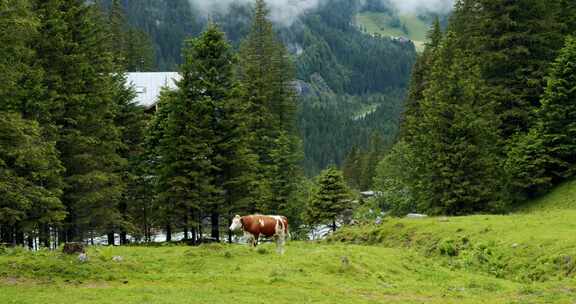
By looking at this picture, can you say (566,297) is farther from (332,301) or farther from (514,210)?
(514,210)

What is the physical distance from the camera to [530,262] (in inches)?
901

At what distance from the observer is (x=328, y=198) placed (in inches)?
2046

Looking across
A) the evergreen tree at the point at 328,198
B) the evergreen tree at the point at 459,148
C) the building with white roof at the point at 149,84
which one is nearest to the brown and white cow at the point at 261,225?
the evergreen tree at the point at 459,148

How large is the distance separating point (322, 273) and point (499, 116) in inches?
1083

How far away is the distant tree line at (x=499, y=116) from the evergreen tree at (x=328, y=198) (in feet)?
23.2

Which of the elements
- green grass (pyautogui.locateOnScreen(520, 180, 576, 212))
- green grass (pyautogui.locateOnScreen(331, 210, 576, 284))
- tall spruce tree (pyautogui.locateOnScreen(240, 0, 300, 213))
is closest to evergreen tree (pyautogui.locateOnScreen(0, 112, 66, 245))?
green grass (pyautogui.locateOnScreen(331, 210, 576, 284))

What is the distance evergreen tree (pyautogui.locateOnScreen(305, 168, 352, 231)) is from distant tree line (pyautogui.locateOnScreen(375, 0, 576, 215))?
23.2 feet

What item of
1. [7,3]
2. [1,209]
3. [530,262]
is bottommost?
[530,262]

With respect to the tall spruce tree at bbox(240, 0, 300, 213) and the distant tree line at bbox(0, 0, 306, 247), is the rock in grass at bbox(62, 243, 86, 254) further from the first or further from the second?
the tall spruce tree at bbox(240, 0, 300, 213)

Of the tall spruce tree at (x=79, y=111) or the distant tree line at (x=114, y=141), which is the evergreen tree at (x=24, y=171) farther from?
the tall spruce tree at (x=79, y=111)

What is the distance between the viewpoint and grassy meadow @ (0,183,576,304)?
1608 centimetres

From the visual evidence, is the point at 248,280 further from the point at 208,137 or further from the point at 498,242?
the point at 208,137

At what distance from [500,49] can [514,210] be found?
13.2 meters

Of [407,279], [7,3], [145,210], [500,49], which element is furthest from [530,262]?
[145,210]
